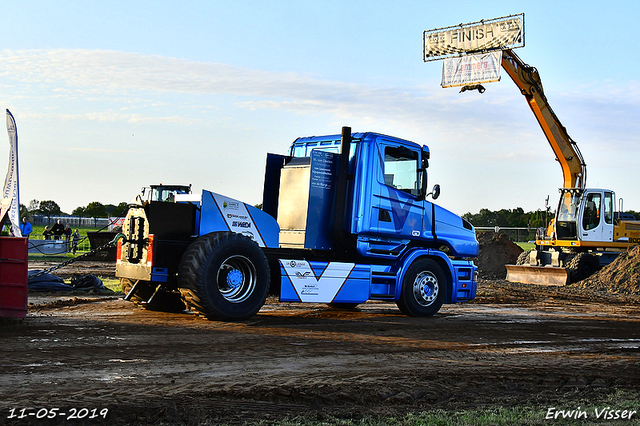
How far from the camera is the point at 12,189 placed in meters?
10.1

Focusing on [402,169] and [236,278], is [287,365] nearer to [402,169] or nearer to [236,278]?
[236,278]

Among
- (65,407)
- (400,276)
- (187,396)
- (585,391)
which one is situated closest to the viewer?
(65,407)

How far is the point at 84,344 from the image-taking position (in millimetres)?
7984

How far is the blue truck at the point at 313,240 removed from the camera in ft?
35.2

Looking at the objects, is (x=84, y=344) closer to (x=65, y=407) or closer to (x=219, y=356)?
(x=219, y=356)

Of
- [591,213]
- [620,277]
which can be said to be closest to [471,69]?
[591,213]

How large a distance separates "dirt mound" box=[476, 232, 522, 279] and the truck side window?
17473mm

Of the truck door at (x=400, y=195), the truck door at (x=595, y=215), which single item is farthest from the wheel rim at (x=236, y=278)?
the truck door at (x=595, y=215)

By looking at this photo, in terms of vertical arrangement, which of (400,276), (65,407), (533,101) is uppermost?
(533,101)

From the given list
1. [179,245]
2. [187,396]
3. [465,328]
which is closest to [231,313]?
[179,245]

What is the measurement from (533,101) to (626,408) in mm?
21956

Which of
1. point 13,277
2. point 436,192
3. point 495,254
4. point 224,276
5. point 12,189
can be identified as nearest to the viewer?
point 13,277

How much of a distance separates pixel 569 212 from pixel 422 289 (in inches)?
613

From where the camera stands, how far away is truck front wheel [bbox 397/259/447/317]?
1280 centimetres
